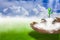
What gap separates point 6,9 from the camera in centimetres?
140

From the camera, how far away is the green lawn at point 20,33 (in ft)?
4.66

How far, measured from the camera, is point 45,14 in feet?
4.73

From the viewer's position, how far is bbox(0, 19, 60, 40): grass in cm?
142

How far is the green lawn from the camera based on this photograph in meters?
1.42

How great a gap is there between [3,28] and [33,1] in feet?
1.18

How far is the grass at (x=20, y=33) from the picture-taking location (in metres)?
1.42

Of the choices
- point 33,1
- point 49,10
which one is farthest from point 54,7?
point 33,1

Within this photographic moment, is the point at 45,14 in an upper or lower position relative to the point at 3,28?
upper

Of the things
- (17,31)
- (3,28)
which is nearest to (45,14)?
(17,31)

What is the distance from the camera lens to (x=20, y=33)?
4.71 ft

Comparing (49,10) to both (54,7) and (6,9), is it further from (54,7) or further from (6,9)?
(6,9)

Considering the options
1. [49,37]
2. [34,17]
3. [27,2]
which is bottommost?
[49,37]

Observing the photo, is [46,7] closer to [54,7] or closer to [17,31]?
[54,7]

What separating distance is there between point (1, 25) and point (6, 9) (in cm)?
15
